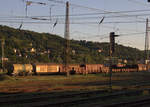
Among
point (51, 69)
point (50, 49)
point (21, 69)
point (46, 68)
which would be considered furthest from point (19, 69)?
point (50, 49)

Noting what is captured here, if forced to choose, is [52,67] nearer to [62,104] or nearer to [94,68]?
[94,68]

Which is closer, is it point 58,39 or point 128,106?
point 128,106

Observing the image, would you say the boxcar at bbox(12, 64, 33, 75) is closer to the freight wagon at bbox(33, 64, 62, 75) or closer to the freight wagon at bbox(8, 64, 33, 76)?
the freight wagon at bbox(8, 64, 33, 76)

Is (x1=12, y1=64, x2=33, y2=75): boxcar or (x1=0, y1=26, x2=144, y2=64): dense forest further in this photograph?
(x1=0, y1=26, x2=144, y2=64): dense forest

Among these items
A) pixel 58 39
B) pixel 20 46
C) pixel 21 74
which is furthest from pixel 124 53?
pixel 21 74

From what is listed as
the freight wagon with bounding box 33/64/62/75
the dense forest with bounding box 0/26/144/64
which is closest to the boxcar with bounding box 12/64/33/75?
the freight wagon with bounding box 33/64/62/75

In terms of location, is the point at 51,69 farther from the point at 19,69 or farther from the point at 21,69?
the point at 19,69

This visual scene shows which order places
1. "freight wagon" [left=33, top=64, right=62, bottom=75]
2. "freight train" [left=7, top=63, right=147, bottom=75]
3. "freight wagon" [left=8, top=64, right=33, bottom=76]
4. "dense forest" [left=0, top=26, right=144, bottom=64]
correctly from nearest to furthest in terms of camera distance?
"freight wagon" [left=8, top=64, right=33, bottom=76] < "freight train" [left=7, top=63, right=147, bottom=75] < "freight wagon" [left=33, top=64, right=62, bottom=75] < "dense forest" [left=0, top=26, right=144, bottom=64]

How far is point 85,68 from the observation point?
5484 centimetres

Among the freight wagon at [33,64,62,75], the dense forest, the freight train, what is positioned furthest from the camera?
the dense forest

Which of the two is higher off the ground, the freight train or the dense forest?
the dense forest

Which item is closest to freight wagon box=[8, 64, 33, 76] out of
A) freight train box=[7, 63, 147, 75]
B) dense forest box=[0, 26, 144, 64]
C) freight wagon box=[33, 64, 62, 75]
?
freight train box=[7, 63, 147, 75]

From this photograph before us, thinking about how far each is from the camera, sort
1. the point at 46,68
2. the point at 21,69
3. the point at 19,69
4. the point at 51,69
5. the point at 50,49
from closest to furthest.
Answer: the point at 19,69, the point at 21,69, the point at 46,68, the point at 51,69, the point at 50,49

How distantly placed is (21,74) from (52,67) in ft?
28.8
